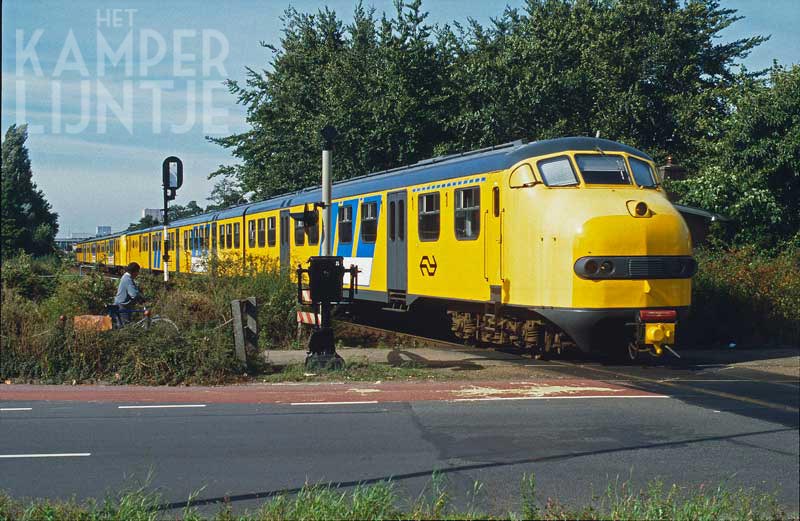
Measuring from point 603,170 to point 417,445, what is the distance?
7.03 metres

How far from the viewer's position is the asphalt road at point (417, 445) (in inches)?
271

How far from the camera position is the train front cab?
12844 mm

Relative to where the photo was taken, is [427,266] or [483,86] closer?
[427,266]

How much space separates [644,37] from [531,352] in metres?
26.4

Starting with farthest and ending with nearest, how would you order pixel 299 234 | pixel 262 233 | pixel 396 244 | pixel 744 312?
pixel 262 233 < pixel 299 234 < pixel 396 244 < pixel 744 312

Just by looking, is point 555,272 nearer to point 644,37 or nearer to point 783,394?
point 783,394

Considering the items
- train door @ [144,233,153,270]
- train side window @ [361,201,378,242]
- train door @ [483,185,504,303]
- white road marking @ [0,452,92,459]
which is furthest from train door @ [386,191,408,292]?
train door @ [144,233,153,270]

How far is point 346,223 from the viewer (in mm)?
21203

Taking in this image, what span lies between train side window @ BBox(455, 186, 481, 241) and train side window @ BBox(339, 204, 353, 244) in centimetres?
546

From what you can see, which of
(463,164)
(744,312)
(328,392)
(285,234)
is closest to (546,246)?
(463,164)

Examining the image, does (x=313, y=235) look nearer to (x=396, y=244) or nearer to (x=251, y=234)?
(x=396, y=244)

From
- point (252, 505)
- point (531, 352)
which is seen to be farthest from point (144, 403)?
point (531, 352)

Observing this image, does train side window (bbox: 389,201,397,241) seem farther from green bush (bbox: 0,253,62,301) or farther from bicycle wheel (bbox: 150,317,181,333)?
A: green bush (bbox: 0,253,62,301)

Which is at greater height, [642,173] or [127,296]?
[642,173]
